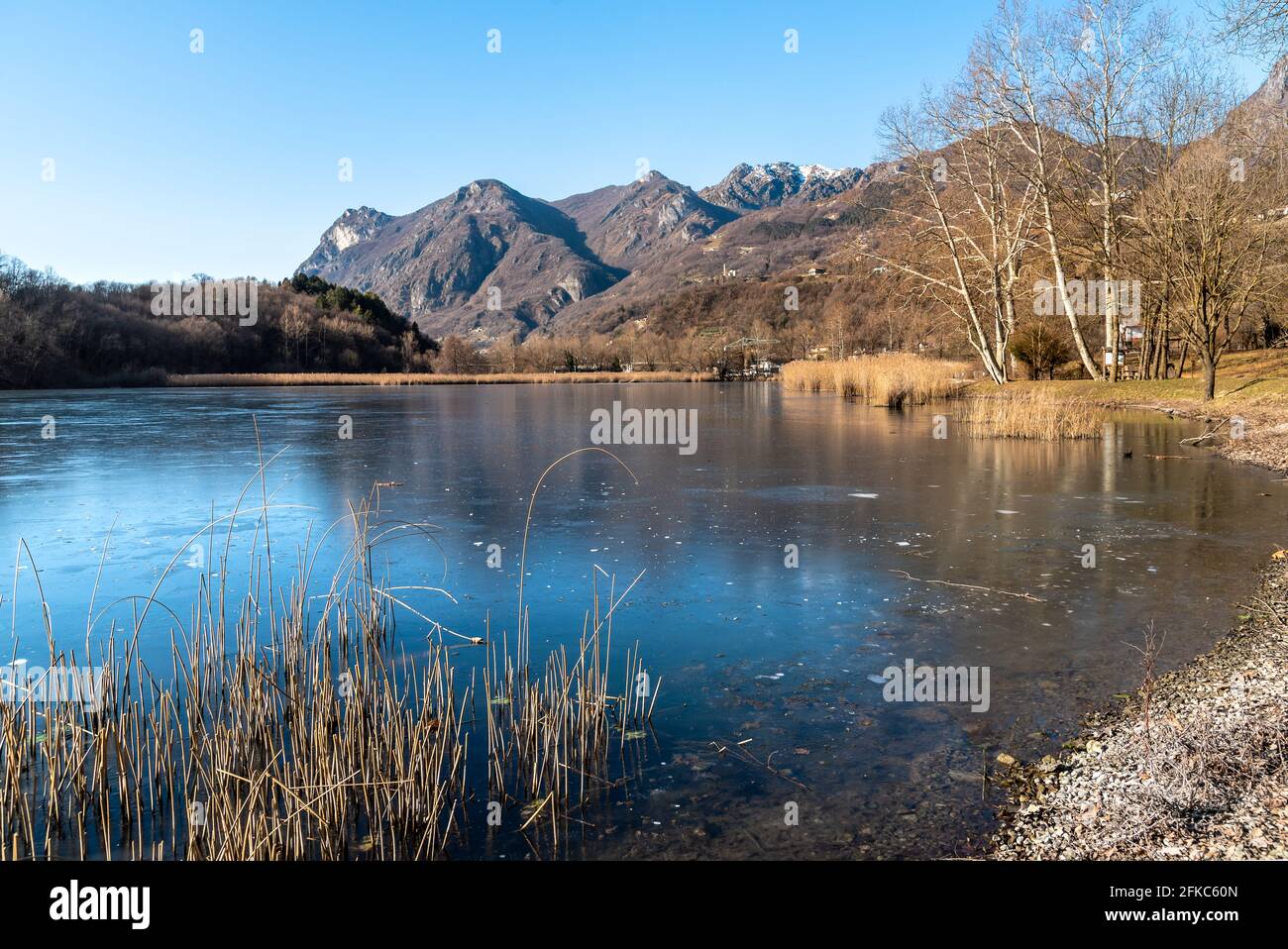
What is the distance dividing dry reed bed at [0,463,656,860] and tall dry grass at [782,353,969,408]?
27.1 metres

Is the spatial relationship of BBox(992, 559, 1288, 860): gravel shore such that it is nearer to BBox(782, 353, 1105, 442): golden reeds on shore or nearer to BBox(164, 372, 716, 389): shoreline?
BBox(782, 353, 1105, 442): golden reeds on shore

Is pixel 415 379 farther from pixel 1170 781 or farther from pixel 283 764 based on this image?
pixel 1170 781

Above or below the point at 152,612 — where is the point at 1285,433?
above

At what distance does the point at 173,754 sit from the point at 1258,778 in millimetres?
5017

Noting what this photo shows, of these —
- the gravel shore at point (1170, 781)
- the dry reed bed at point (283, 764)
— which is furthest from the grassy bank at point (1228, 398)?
the dry reed bed at point (283, 764)

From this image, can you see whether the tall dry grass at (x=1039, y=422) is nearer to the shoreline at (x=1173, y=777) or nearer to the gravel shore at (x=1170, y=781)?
the shoreline at (x=1173, y=777)

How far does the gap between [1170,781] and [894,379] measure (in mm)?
27703

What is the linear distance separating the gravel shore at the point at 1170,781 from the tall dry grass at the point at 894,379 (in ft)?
86.3

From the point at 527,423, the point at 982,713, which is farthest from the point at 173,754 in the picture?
the point at 527,423

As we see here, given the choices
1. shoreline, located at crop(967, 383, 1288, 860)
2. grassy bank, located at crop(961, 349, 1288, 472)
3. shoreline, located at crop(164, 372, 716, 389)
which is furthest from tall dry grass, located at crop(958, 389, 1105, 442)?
shoreline, located at crop(164, 372, 716, 389)

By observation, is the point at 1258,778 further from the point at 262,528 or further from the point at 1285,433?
the point at 1285,433

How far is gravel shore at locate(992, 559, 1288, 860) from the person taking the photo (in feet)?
10.8

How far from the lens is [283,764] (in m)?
4.06
